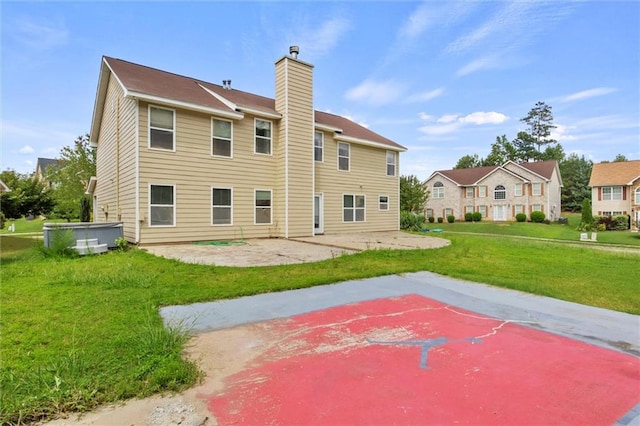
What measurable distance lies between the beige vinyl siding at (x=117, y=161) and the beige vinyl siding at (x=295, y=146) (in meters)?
5.50

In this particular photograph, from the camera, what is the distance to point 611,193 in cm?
3219

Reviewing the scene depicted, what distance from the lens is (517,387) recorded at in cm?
254

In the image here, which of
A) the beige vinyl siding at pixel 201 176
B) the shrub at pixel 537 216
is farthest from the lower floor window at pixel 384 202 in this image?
the shrub at pixel 537 216

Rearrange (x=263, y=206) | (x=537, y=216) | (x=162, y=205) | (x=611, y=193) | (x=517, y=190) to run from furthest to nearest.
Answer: (x=517, y=190)
(x=537, y=216)
(x=611, y=193)
(x=263, y=206)
(x=162, y=205)

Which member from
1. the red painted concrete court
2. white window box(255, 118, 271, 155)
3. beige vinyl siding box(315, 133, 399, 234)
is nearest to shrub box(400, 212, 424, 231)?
beige vinyl siding box(315, 133, 399, 234)

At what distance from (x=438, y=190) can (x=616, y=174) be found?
1716 cm

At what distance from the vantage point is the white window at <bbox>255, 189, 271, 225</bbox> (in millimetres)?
13500

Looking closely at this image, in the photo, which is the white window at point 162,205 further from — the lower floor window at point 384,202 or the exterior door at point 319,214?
the lower floor window at point 384,202

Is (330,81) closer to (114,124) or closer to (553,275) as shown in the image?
(114,124)

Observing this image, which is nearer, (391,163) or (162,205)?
(162,205)

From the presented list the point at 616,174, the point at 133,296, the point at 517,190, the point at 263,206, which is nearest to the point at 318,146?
the point at 263,206

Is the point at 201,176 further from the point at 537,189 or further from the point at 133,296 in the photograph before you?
the point at 537,189

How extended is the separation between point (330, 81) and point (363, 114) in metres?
7.49

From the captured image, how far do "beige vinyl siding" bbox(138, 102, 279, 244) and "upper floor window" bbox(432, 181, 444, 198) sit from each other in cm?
3263
